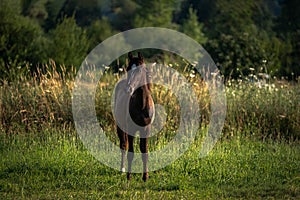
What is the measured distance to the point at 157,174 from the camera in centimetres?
857

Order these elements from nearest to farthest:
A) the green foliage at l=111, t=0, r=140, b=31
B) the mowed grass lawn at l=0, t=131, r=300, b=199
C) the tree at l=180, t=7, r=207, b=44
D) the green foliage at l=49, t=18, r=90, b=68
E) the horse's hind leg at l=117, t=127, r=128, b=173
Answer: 1. the mowed grass lawn at l=0, t=131, r=300, b=199
2. the horse's hind leg at l=117, t=127, r=128, b=173
3. the green foliage at l=49, t=18, r=90, b=68
4. the tree at l=180, t=7, r=207, b=44
5. the green foliage at l=111, t=0, r=140, b=31

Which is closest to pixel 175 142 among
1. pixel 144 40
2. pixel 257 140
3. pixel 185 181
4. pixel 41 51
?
pixel 257 140

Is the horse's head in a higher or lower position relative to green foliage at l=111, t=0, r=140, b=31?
lower

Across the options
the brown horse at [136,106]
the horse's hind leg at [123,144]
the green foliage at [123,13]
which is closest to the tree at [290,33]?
the green foliage at [123,13]

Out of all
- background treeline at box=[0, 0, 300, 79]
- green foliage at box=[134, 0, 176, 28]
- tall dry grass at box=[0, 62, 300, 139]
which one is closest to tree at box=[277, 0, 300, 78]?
background treeline at box=[0, 0, 300, 79]

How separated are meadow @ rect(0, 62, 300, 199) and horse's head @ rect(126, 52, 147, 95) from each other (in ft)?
4.52

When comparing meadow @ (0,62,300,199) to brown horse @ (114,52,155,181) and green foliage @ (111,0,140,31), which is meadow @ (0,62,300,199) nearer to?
brown horse @ (114,52,155,181)

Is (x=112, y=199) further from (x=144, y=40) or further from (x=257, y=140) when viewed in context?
(x=144, y=40)

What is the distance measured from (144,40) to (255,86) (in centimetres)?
3417

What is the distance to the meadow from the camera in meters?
7.68

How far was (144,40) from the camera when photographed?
152 feet

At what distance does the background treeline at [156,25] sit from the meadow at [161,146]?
11.3 ft

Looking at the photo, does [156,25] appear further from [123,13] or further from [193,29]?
[193,29]

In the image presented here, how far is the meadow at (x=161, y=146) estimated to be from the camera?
768cm
